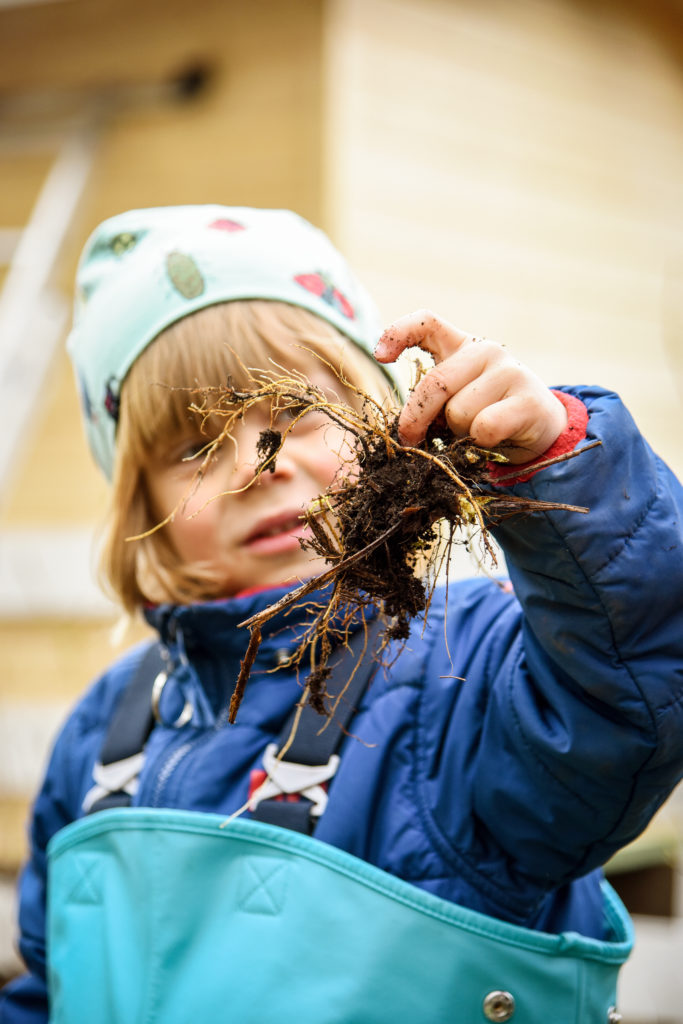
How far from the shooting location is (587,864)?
3.64ft

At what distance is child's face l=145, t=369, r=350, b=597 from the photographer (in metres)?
1.33

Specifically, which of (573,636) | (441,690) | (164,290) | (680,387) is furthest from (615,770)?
(680,387)

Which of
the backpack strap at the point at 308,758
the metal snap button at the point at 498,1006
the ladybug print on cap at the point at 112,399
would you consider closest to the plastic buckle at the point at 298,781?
the backpack strap at the point at 308,758

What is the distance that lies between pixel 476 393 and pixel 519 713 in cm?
43

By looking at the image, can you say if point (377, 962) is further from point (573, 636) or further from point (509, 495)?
point (509, 495)

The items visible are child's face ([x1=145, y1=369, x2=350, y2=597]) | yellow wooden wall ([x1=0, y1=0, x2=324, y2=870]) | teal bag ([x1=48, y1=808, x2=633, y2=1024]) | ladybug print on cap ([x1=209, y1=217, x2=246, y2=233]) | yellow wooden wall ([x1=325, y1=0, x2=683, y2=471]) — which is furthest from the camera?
yellow wooden wall ([x1=0, y1=0, x2=324, y2=870])

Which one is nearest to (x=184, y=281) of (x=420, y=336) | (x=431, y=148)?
(x=420, y=336)

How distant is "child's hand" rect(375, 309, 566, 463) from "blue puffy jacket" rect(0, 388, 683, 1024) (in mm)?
51

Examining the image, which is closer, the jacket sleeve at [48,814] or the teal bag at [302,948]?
the teal bag at [302,948]

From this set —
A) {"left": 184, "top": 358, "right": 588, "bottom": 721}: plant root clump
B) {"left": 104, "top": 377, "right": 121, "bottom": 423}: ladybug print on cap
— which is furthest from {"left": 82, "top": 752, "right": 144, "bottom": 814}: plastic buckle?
{"left": 104, "top": 377, "right": 121, "bottom": 423}: ladybug print on cap

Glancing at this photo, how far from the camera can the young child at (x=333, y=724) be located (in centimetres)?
93

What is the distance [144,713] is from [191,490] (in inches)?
16.5

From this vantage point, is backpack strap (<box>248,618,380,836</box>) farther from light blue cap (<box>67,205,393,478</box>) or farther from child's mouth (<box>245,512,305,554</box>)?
light blue cap (<box>67,205,393,478</box>)

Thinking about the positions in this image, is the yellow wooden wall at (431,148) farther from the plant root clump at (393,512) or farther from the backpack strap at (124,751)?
the plant root clump at (393,512)
